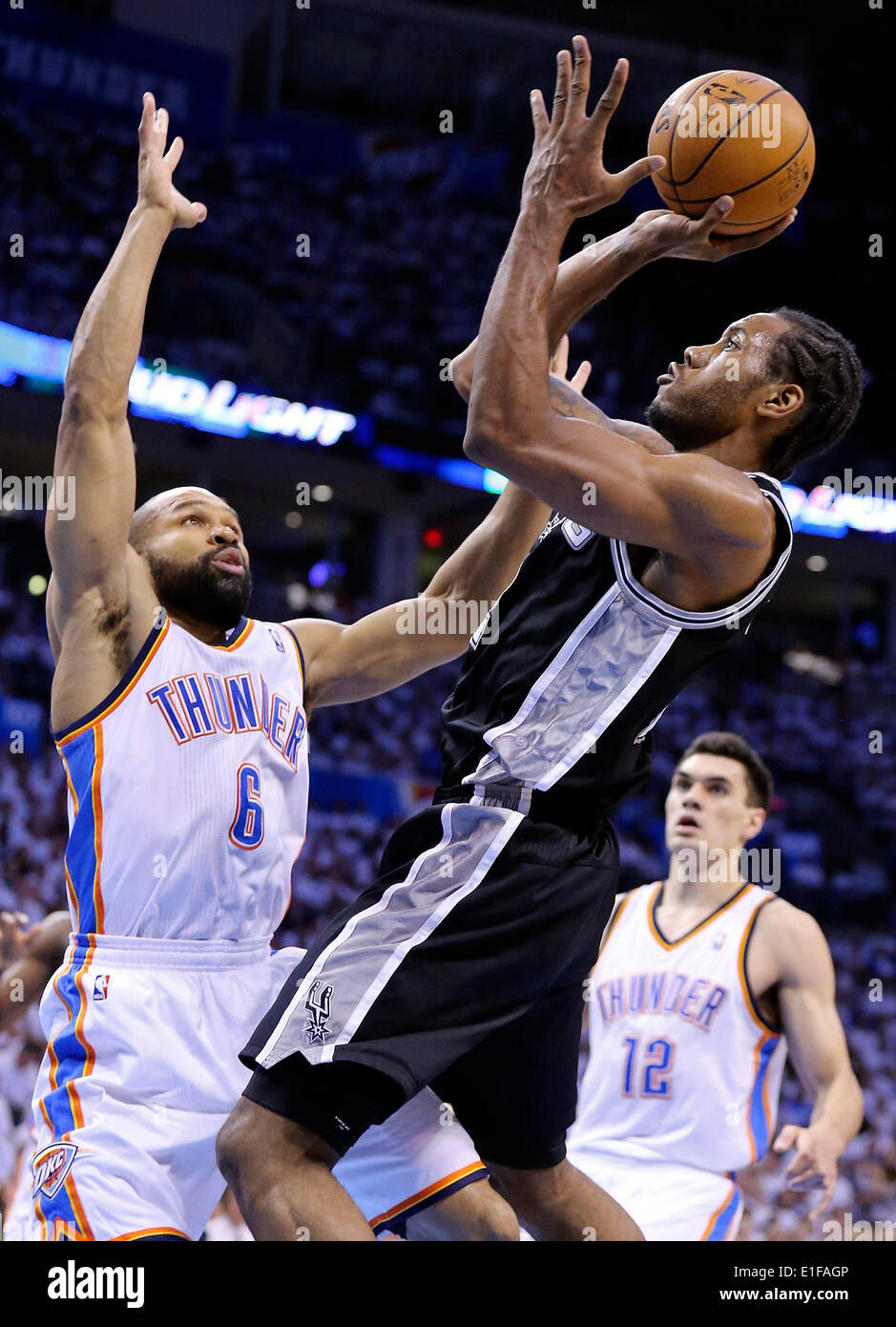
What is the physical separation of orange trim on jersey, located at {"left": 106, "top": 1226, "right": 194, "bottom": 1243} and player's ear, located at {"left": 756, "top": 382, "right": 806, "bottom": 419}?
211 centimetres

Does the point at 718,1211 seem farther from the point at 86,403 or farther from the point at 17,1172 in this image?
the point at 17,1172

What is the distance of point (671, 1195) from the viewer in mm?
4582

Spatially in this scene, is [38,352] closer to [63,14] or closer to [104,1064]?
[63,14]

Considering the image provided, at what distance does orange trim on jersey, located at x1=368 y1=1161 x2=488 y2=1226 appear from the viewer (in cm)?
313

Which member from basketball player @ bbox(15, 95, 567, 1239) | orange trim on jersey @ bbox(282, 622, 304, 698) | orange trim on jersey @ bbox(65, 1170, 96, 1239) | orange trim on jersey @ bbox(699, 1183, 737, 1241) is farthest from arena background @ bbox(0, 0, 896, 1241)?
orange trim on jersey @ bbox(65, 1170, 96, 1239)

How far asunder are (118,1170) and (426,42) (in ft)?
68.7

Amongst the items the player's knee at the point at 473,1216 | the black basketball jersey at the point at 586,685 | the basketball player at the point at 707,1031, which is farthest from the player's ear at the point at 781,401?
the basketball player at the point at 707,1031

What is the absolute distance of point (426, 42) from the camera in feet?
69.9

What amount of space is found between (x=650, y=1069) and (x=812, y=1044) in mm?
545

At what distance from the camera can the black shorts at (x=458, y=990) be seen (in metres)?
2.63

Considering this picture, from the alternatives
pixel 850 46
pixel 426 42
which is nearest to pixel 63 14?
pixel 426 42

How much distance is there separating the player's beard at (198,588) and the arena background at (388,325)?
25.6 feet
